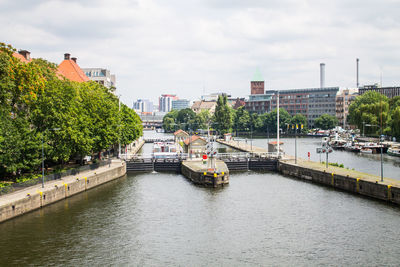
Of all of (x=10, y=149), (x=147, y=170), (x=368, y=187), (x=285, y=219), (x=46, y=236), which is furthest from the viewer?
(x=147, y=170)

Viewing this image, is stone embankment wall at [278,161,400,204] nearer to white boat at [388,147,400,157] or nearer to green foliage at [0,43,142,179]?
green foliage at [0,43,142,179]

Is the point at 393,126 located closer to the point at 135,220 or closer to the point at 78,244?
the point at 135,220

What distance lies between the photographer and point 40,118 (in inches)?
2437

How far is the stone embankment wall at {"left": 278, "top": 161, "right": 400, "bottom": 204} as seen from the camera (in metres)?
54.1

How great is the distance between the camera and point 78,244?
39.4 m

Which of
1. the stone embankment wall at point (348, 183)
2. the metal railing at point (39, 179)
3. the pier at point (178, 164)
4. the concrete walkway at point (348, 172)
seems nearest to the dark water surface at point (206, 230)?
the stone embankment wall at point (348, 183)

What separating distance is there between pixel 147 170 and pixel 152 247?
49732 mm

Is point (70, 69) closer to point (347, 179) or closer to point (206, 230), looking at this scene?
point (347, 179)

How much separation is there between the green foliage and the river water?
7971 mm

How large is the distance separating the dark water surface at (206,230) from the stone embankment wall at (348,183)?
194 centimetres

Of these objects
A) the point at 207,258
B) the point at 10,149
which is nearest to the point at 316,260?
the point at 207,258

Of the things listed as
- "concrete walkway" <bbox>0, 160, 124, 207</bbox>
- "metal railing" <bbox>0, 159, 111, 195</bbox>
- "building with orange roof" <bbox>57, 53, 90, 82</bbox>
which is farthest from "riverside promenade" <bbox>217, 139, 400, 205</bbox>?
"building with orange roof" <bbox>57, 53, 90, 82</bbox>

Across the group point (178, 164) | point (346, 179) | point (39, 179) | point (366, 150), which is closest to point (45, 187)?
point (39, 179)

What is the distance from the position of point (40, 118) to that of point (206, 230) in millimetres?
31698
